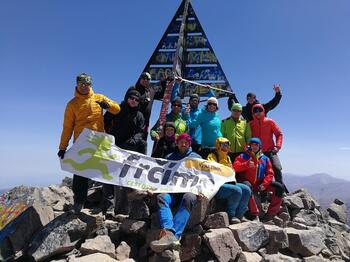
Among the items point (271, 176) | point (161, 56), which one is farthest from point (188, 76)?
point (271, 176)

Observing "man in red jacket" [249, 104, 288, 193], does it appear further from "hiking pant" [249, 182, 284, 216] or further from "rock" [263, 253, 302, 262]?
"rock" [263, 253, 302, 262]

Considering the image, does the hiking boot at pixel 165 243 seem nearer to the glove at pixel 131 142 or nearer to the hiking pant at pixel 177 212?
the hiking pant at pixel 177 212

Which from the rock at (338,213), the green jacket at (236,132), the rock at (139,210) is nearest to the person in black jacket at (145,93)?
the rock at (139,210)

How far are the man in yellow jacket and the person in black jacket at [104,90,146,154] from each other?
19.3 inches

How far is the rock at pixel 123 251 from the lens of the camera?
6.33m

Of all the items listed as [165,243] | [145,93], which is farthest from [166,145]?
[165,243]

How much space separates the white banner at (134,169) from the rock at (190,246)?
104 centimetres

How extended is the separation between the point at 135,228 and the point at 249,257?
9.45ft

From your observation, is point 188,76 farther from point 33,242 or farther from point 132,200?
point 33,242

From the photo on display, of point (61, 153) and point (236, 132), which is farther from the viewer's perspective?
point (236, 132)

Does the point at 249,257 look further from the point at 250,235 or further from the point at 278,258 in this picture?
the point at 278,258

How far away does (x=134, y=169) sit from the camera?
7453 millimetres

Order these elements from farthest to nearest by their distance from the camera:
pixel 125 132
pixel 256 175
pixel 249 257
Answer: pixel 256 175, pixel 125 132, pixel 249 257

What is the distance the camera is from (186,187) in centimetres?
714
